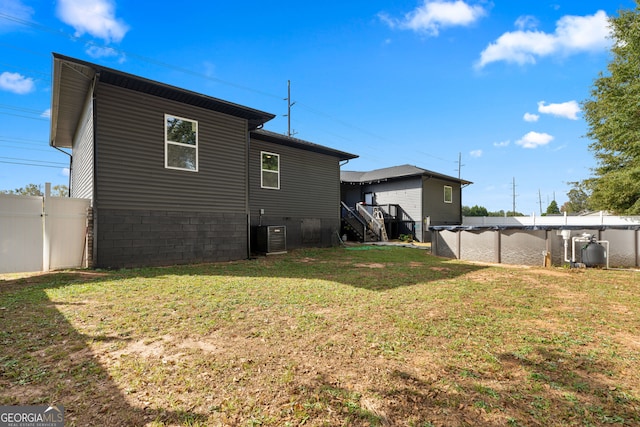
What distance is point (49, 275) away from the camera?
5934 mm

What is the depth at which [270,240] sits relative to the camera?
10133 millimetres

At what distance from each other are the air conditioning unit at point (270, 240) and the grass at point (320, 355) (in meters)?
4.98

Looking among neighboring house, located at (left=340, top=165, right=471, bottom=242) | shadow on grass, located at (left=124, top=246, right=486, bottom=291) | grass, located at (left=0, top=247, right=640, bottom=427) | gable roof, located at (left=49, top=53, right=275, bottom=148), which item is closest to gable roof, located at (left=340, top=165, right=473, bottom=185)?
neighboring house, located at (left=340, top=165, right=471, bottom=242)

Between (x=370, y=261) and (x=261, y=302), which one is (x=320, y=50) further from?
(x=261, y=302)

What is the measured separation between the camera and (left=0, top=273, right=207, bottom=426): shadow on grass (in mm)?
1731

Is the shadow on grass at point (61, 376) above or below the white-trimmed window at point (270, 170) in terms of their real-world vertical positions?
below

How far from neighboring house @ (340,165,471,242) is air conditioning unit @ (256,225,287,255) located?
971 centimetres

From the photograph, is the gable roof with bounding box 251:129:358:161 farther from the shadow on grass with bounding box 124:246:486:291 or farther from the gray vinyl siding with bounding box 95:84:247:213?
the shadow on grass with bounding box 124:246:486:291

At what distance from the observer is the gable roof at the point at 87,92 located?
6.38 m

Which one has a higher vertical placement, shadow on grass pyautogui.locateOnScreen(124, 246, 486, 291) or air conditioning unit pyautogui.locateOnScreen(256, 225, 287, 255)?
air conditioning unit pyautogui.locateOnScreen(256, 225, 287, 255)

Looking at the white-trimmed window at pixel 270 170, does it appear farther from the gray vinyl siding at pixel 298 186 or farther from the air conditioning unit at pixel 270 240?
the air conditioning unit at pixel 270 240

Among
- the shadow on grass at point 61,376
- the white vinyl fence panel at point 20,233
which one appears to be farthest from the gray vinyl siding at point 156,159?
the shadow on grass at point 61,376

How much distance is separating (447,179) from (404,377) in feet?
63.5

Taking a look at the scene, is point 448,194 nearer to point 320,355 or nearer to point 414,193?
point 414,193
